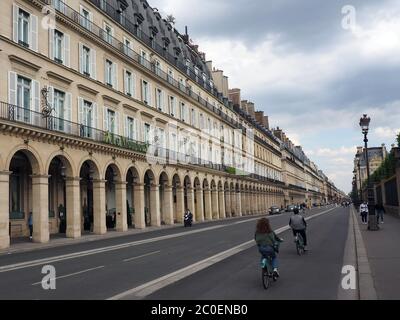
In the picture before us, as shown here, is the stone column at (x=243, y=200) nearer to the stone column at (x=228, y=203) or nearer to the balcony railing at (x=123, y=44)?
the stone column at (x=228, y=203)

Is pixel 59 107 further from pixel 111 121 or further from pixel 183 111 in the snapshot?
pixel 183 111

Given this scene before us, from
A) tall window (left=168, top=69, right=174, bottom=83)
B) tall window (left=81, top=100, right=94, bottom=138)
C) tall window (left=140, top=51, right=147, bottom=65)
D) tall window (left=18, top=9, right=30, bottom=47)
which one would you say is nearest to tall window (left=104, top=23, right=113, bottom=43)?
tall window (left=140, top=51, right=147, bottom=65)

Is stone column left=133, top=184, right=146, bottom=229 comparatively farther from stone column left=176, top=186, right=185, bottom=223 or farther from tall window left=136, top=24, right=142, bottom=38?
tall window left=136, top=24, right=142, bottom=38

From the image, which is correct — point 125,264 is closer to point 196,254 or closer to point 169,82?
point 196,254

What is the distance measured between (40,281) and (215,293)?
15.4ft

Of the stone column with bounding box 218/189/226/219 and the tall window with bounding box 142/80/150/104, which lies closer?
the tall window with bounding box 142/80/150/104

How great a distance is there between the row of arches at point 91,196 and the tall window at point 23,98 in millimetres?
1869

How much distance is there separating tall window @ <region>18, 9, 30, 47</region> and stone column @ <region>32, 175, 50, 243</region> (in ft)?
23.9

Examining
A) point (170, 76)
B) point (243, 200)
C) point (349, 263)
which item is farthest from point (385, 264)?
point (243, 200)

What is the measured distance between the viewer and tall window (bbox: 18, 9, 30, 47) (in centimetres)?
2442

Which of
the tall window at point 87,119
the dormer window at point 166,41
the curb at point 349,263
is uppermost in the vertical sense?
the dormer window at point 166,41

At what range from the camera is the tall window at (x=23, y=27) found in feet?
80.1

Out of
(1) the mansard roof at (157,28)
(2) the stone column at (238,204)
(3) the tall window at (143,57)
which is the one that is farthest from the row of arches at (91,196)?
(1) the mansard roof at (157,28)
